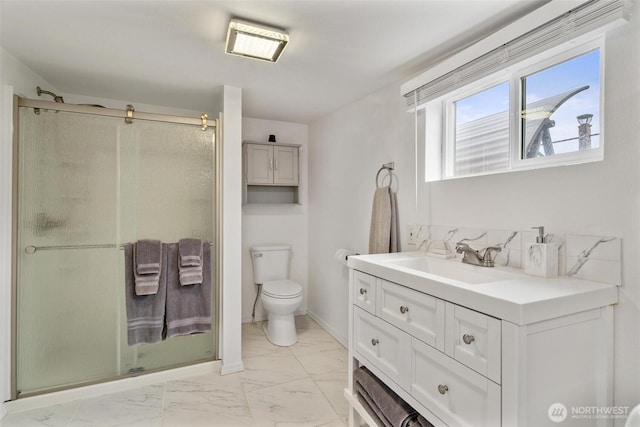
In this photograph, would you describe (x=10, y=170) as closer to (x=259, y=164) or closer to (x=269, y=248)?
(x=259, y=164)

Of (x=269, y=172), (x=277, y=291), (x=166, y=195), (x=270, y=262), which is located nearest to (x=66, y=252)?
(x=166, y=195)

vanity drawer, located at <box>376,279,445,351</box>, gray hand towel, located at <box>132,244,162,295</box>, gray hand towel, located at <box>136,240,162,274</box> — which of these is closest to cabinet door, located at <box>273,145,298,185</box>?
gray hand towel, located at <box>136,240,162,274</box>

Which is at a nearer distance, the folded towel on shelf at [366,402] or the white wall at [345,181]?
the folded towel on shelf at [366,402]

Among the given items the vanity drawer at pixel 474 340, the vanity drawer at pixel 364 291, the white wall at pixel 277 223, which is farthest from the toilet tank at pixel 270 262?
the vanity drawer at pixel 474 340

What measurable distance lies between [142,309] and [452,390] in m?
2.10

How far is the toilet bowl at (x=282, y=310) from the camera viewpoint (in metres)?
2.84

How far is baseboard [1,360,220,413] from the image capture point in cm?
198

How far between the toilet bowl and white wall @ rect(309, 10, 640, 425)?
1.45 ft

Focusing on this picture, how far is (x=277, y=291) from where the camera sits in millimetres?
2908

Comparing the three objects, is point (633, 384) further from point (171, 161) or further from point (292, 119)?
point (292, 119)

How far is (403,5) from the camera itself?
1.43 metres

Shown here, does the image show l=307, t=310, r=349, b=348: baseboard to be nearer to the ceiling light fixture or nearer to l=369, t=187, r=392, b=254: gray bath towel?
l=369, t=187, r=392, b=254: gray bath towel

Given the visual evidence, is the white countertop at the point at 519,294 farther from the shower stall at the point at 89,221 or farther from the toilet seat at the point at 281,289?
the shower stall at the point at 89,221

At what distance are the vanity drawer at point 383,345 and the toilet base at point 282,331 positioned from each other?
128 centimetres
